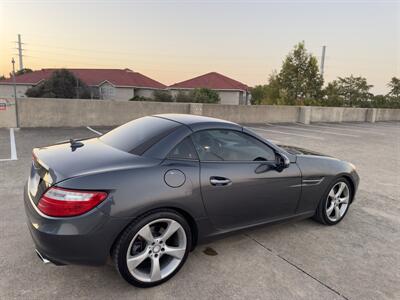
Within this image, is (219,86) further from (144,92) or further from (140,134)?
(140,134)

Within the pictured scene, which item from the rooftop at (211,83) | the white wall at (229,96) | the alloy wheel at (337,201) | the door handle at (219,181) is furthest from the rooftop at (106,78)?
the door handle at (219,181)

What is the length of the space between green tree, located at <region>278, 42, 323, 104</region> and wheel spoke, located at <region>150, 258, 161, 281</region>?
26132mm

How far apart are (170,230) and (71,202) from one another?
2.74ft

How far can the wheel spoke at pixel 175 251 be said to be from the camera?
2477 millimetres

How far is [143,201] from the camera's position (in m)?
2.22

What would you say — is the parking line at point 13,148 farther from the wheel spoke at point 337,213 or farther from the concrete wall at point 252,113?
the concrete wall at point 252,113

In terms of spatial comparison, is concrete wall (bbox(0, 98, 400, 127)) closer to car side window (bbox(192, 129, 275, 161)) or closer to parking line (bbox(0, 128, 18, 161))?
parking line (bbox(0, 128, 18, 161))

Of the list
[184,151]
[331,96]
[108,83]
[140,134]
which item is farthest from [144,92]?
[184,151]

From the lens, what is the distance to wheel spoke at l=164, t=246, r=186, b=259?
97.5 inches

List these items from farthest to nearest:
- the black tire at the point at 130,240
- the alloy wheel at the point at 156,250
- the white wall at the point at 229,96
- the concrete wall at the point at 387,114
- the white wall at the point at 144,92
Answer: the white wall at the point at 144,92 → the white wall at the point at 229,96 → the concrete wall at the point at 387,114 → the alloy wheel at the point at 156,250 → the black tire at the point at 130,240

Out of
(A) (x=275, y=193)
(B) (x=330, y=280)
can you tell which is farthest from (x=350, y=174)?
(B) (x=330, y=280)

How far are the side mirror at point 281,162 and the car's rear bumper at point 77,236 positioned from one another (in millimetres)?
1698

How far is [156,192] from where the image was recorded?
2287 mm

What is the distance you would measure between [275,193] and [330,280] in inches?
37.1
